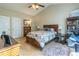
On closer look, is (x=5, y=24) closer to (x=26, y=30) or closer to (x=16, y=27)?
(x=16, y=27)

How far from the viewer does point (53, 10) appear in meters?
1.66

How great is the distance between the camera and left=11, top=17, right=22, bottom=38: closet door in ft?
5.30

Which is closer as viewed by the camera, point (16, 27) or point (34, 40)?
point (16, 27)

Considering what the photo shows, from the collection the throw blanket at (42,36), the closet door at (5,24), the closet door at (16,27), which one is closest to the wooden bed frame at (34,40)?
the throw blanket at (42,36)

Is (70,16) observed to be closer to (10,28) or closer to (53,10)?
(53,10)

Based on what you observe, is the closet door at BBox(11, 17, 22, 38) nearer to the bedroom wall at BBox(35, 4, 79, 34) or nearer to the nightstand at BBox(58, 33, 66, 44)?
the bedroom wall at BBox(35, 4, 79, 34)

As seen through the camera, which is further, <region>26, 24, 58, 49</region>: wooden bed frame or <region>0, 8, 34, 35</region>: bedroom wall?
<region>26, 24, 58, 49</region>: wooden bed frame

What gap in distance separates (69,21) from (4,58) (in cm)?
108

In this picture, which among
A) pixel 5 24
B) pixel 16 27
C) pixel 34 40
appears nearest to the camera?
pixel 5 24

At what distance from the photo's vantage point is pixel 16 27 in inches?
65.1

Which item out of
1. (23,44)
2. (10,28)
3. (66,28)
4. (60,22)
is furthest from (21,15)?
(66,28)

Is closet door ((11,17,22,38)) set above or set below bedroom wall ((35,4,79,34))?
below

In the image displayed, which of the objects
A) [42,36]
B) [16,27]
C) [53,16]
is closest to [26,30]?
[16,27]

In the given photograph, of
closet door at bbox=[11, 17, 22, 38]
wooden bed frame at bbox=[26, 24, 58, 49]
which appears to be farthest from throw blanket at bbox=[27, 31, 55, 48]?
closet door at bbox=[11, 17, 22, 38]
